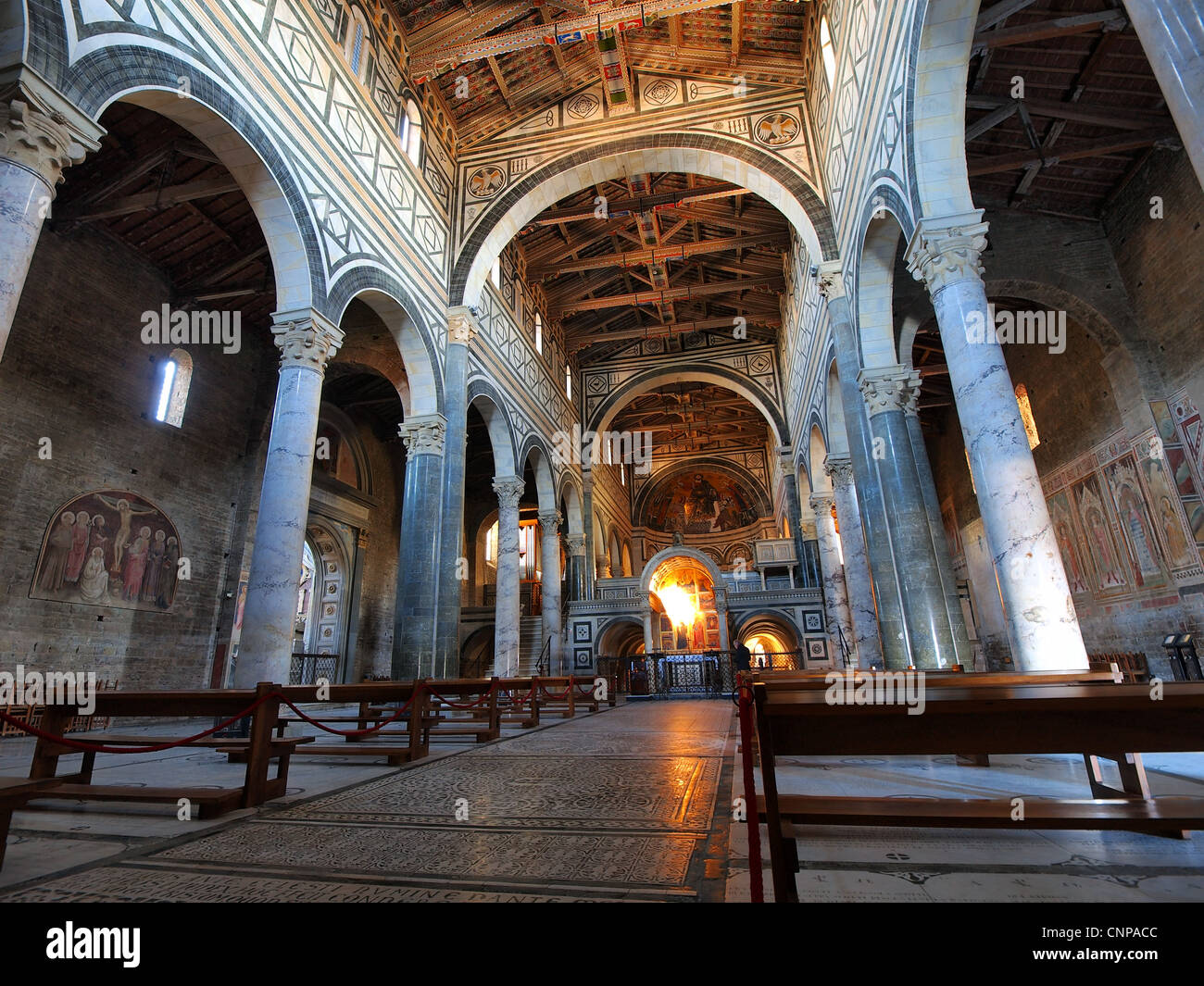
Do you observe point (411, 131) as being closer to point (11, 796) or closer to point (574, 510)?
point (574, 510)

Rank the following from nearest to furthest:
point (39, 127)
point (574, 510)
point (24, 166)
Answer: point (24, 166)
point (39, 127)
point (574, 510)

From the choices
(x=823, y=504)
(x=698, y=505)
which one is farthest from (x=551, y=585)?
(x=698, y=505)

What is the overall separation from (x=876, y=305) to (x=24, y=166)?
35.6 ft

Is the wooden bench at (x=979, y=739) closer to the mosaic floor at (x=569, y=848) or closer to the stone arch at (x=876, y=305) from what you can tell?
the mosaic floor at (x=569, y=848)

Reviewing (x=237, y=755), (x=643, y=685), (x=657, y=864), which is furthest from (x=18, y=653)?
(x=643, y=685)

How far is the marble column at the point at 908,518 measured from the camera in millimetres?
8859

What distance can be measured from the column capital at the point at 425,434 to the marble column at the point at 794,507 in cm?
1354

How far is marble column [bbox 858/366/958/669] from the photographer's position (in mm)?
8859

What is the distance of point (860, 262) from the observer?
33.4 feet

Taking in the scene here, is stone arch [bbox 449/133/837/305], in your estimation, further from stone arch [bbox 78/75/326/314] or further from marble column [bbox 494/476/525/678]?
marble column [bbox 494/476/525/678]

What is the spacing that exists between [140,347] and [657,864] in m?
13.6

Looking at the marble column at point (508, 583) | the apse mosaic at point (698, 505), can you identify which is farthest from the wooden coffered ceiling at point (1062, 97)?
the apse mosaic at point (698, 505)

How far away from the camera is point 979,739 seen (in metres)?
2.09

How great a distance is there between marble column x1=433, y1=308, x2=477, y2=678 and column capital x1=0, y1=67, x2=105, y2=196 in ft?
23.4
